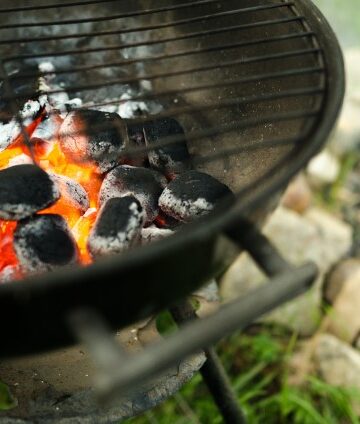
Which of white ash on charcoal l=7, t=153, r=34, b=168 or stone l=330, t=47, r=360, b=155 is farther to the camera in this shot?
stone l=330, t=47, r=360, b=155

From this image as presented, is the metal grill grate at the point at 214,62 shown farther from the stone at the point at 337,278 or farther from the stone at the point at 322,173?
the stone at the point at 322,173

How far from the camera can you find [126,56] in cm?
137

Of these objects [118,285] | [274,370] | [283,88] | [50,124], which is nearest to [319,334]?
[274,370]

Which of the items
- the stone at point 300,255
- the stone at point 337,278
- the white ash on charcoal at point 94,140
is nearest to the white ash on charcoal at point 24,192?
the white ash on charcoal at point 94,140

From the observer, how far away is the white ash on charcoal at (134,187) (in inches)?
41.3

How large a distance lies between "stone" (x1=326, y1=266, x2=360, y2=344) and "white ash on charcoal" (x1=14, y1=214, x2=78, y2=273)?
97 centimetres

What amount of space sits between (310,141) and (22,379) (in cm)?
69

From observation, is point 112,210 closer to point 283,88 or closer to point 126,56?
point 283,88

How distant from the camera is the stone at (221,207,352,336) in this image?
160cm

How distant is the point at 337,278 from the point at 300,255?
0.13m

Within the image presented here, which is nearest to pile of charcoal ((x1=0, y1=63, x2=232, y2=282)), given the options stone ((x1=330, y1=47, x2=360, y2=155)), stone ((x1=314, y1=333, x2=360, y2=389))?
stone ((x1=314, y1=333, x2=360, y2=389))

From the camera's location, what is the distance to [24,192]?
0.86m

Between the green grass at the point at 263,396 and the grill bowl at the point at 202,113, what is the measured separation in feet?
1.90

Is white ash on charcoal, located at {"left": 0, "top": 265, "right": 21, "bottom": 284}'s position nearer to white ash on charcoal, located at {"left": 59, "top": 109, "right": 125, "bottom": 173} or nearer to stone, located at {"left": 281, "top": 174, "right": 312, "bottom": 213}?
white ash on charcoal, located at {"left": 59, "top": 109, "right": 125, "bottom": 173}
